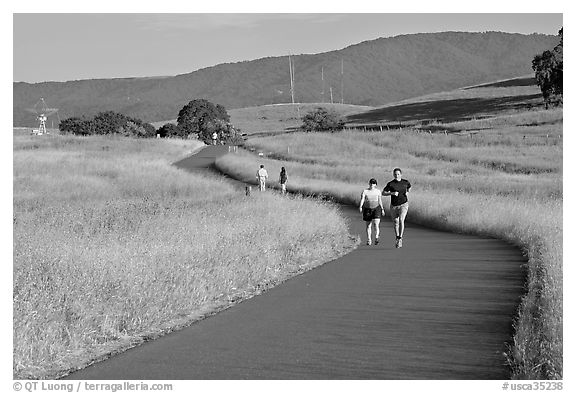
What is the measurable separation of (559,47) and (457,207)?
72976 mm

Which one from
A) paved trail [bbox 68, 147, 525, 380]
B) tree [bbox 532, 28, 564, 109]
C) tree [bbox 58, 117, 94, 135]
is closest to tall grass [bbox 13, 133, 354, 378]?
paved trail [bbox 68, 147, 525, 380]

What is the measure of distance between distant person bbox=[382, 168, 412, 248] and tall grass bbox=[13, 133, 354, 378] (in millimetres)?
1525

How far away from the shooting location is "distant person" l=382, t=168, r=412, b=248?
20.3 meters

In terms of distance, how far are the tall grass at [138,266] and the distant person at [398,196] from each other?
5.00ft

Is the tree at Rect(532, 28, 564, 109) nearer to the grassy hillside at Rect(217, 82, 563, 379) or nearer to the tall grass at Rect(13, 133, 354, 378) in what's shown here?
the grassy hillside at Rect(217, 82, 563, 379)

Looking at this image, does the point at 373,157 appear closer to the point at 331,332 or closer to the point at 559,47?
the point at 559,47

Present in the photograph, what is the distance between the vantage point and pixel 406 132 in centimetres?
9812

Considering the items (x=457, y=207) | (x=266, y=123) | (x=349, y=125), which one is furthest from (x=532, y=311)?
(x=266, y=123)

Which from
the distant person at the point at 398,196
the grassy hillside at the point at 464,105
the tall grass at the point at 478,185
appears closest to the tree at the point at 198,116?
the grassy hillside at the point at 464,105

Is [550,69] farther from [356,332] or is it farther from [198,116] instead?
[356,332]

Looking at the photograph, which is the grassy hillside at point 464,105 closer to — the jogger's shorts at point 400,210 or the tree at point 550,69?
the tree at point 550,69

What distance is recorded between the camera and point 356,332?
11.2 m

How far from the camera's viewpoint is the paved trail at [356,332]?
929 centimetres
